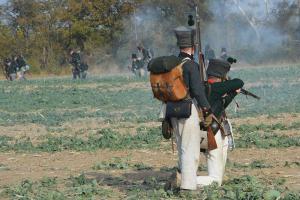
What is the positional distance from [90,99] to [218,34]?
37014mm

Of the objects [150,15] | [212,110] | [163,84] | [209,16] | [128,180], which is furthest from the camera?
[150,15]

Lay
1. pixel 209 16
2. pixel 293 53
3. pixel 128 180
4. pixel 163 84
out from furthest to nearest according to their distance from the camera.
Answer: pixel 209 16, pixel 293 53, pixel 128 180, pixel 163 84

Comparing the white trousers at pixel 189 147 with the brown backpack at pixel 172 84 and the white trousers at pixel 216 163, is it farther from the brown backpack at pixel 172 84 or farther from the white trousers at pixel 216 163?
the white trousers at pixel 216 163

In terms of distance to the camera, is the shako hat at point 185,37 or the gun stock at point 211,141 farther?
the gun stock at point 211,141

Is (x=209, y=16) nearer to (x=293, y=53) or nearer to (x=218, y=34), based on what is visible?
(x=218, y=34)

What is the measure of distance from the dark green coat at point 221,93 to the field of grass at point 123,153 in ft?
2.91

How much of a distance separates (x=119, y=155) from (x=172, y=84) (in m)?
3.96

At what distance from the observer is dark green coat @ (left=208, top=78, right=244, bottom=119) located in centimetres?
763

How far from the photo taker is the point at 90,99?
22438 millimetres

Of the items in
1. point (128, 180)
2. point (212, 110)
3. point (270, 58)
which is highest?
point (212, 110)

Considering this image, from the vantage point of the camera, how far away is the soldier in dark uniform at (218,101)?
7.66 meters

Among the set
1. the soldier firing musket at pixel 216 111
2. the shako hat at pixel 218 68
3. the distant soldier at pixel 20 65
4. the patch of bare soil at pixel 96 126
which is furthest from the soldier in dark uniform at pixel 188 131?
the distant soldier at pixel 20 65

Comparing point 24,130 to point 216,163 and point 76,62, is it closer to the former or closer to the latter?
point 216,163

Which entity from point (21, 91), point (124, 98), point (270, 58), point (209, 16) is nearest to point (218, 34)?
point (209, 16)
